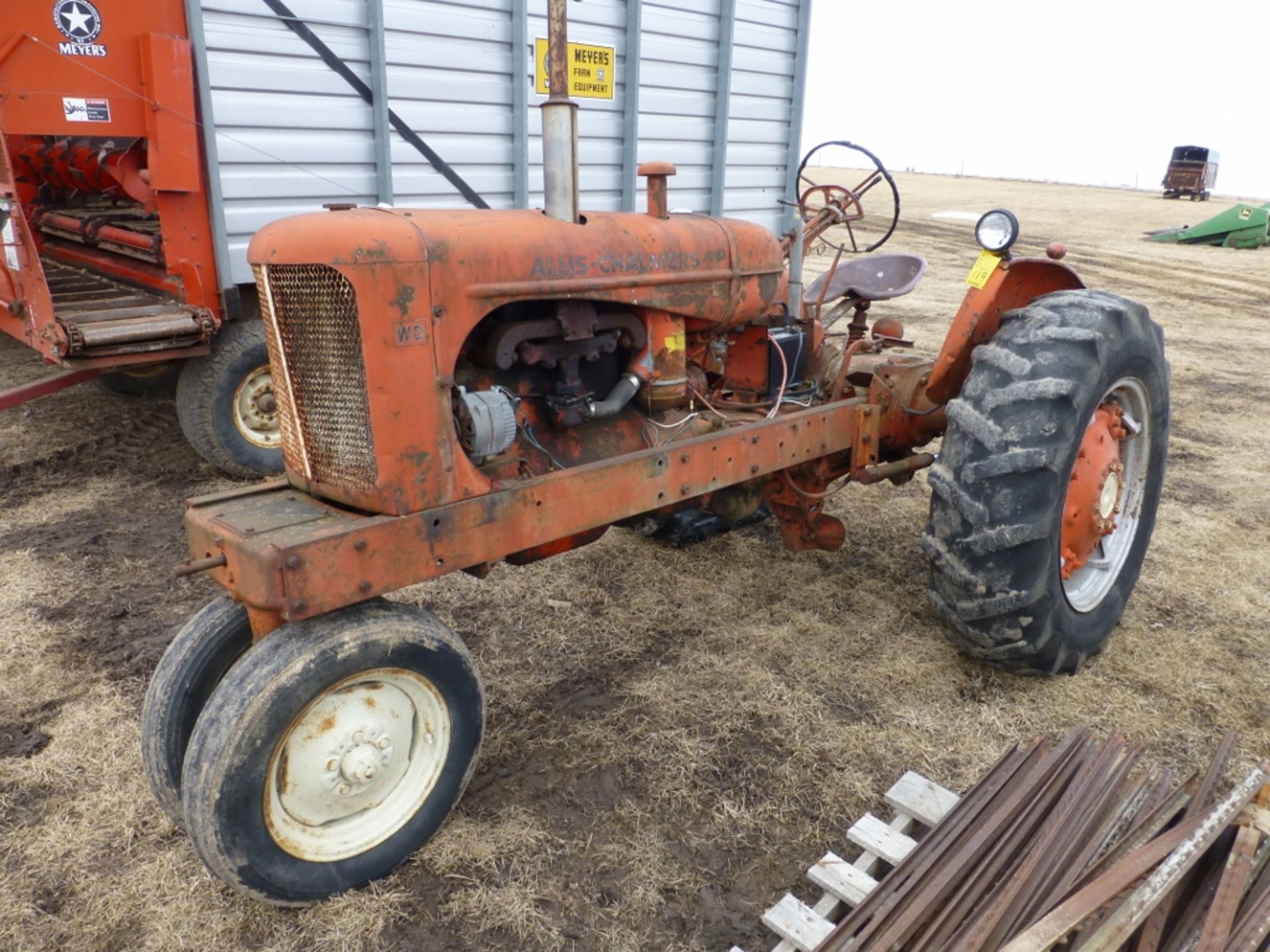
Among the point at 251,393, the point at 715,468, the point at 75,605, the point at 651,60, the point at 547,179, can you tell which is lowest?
the point at 75,605

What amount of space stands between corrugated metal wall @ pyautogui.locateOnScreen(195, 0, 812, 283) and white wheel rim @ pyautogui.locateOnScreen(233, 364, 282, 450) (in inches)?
19.9

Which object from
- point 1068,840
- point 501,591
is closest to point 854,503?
point 501,591

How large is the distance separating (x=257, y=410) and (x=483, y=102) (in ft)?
7.05

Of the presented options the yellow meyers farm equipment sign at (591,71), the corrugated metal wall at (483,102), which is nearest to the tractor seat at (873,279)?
the corrugated metal wall at (483,102)

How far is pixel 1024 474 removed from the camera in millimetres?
2715

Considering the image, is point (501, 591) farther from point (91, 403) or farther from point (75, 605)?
point (91, 403)

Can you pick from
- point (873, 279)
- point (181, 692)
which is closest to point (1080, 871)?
point (181, 692)

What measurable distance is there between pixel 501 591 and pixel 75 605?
5.14ft

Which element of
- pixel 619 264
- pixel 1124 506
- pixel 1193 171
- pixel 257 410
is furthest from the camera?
pixel 1193 171

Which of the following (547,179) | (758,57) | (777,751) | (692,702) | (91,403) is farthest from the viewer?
(758,57)

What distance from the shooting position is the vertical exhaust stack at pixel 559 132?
2211 millimetres

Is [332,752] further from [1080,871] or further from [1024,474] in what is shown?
[1024,474]

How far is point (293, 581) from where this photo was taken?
1.96 metres

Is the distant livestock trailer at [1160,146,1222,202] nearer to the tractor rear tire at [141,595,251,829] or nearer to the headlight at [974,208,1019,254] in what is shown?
the headlight at [974,208,1019,254]
